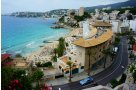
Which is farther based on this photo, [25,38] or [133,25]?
[25,38]

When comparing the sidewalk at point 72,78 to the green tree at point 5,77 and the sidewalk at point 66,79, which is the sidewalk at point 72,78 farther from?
the green tree at point 5,77

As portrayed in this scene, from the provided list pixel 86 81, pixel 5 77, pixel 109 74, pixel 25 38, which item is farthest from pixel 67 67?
pixel 25 38

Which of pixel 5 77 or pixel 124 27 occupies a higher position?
pixel 5 77

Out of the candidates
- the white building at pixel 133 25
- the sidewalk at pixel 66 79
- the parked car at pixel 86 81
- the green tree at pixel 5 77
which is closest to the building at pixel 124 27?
the white building at pixel 133 25

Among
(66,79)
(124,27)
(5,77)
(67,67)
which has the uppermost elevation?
(5,77)

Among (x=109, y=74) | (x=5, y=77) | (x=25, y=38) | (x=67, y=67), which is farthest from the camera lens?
(x=25, y=38)

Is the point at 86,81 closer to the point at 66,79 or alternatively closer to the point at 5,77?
the point at 66,79

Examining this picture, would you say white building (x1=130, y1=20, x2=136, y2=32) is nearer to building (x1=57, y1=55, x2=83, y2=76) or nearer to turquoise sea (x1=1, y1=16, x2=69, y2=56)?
turquoise sea (x1=1, y1=16, x2=69, y2=56)

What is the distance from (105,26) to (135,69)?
24202 millimetres

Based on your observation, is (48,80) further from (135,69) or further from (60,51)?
(60,51)

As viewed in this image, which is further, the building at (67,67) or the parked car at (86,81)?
the building at (67,67)

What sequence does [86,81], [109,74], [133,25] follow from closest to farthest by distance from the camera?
[86,81] → [109,74] → [133,25]

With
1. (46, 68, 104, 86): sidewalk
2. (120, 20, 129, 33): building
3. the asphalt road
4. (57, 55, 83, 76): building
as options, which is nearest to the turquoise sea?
(46, 68, 104, 86): sidewalk

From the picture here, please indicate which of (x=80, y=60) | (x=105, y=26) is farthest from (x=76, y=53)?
(x=105, y=26)
